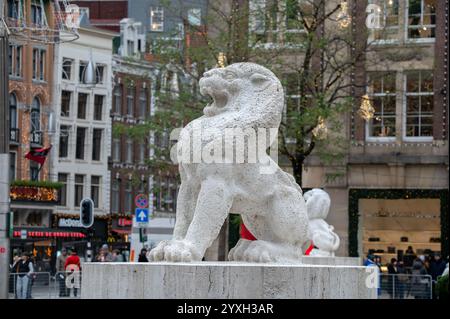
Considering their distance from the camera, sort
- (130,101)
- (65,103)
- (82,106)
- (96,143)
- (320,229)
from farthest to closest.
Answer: (130,101) < (96,143) < (82,106) < (65,103) < (320,229)

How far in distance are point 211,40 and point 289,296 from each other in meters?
24.4

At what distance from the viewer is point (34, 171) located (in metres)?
69.8

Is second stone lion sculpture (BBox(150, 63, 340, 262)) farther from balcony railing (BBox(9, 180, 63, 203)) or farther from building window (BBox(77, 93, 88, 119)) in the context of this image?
building window (BBox(77, 93, 88, 119))

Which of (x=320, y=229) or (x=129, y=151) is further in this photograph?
(x=129, y=151)

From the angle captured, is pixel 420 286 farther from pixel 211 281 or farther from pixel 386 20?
pixel 211 281

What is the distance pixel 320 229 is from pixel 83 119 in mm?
47050

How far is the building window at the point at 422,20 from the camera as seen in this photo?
49.0 m

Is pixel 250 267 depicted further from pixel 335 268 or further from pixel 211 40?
pixel 211 40

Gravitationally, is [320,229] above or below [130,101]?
below

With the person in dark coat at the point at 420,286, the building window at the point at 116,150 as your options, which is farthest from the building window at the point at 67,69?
the person in dark coat at the point at 420,286

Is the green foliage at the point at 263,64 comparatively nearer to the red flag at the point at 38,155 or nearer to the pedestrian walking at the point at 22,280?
the pedestrian walking at the point at 22,280

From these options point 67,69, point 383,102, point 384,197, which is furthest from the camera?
point 67,69

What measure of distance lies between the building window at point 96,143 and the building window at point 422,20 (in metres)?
27.7

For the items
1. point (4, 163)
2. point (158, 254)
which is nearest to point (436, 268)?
point (4, 163)
